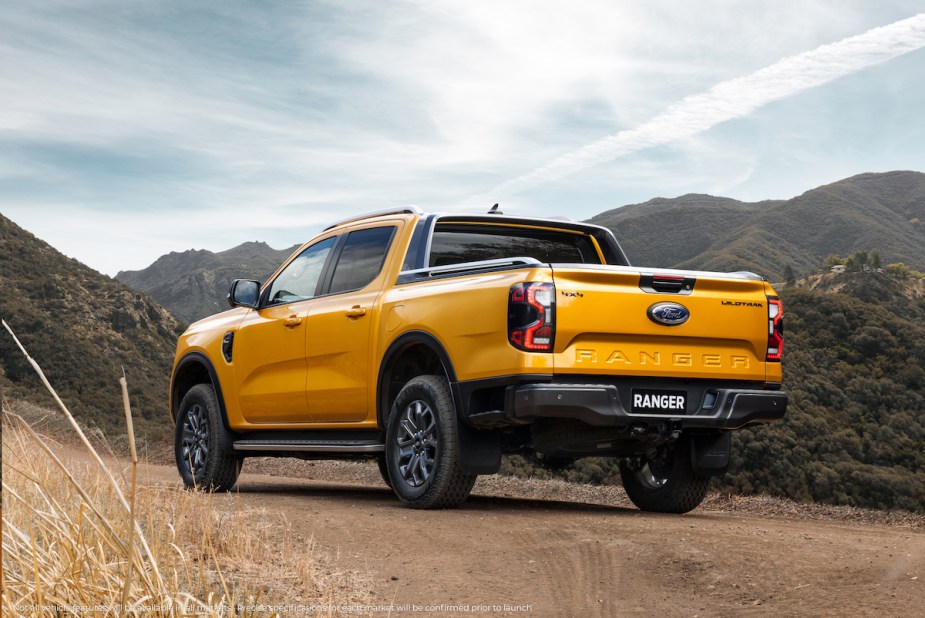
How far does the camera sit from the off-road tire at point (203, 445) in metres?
9.19

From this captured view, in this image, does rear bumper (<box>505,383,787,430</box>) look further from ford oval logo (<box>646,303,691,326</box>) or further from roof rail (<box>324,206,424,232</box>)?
roof rail (<box>324,206,424,232</box>)

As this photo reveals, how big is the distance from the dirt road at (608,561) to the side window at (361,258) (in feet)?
5.76

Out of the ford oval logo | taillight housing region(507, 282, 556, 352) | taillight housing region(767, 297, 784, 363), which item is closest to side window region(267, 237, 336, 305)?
taillight housing region(507, 282, 556, 352)

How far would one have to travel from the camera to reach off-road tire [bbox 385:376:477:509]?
688 centimetres

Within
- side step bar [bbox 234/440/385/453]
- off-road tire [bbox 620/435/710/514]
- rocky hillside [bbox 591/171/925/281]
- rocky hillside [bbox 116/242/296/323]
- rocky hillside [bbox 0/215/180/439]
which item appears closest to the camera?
side step bar [bbox 234/440/385/453]

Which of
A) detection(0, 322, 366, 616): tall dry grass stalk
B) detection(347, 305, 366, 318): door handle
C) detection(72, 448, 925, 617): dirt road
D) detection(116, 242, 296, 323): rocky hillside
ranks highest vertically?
detection(116, 242, 296, 323): rocky hillside

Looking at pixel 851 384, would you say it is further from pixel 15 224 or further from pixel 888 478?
pixel 15 224

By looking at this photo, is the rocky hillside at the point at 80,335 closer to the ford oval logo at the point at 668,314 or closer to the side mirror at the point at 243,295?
the side mirror at the point at 243,295

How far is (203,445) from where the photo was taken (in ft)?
31.0

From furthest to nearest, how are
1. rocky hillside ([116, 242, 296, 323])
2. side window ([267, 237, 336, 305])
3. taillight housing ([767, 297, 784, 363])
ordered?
rocky hillside ([116, 242, 296, 323]), side window ([267, 237, 336, 305]), taillight housing ([767, 297, 784, 363])

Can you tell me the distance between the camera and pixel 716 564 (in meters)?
5.34

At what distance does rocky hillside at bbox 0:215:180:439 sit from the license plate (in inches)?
700

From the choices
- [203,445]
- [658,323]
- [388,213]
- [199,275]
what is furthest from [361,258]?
[199,275]

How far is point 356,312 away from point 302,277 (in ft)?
A: 4.32
